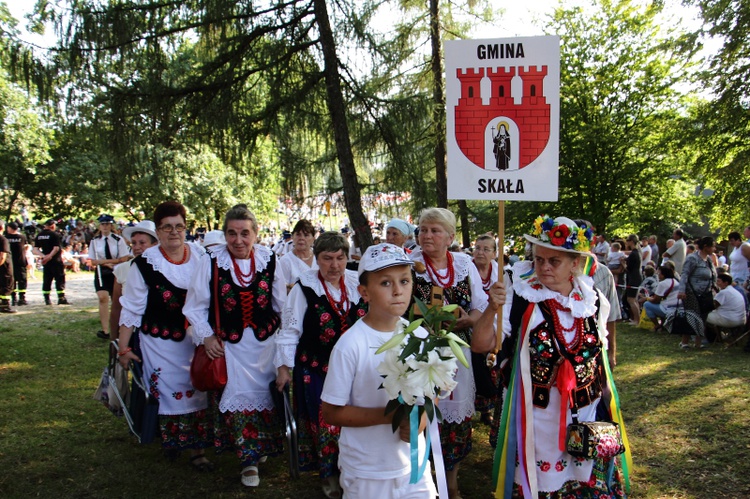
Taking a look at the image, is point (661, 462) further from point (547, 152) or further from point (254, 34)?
point (254, 34)

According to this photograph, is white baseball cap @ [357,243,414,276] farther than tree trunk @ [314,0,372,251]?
No

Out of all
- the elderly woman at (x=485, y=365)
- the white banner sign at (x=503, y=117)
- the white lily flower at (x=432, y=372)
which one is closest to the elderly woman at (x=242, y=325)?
the elderly woman at (x=485, y=365)

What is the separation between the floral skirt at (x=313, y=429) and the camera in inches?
160

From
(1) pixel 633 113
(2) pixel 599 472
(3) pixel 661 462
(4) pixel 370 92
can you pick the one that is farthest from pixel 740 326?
(1) pixel 633 113

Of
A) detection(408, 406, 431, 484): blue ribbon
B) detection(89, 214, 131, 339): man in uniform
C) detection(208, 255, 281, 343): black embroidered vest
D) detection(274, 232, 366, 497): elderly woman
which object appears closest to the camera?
detection(408, 406, 431, 484): blue ribbon

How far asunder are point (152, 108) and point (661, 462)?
249 inches

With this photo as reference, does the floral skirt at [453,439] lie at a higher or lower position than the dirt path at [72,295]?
lower

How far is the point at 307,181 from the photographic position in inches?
327

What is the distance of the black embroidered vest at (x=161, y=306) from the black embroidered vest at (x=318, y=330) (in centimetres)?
116

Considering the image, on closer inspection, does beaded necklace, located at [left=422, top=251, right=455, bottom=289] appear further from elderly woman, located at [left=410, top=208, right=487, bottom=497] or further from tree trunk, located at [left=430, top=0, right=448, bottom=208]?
tree trunk, located at [left=430, top=0, right=448, bottom=208]

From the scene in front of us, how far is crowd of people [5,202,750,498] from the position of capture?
2.65 meters

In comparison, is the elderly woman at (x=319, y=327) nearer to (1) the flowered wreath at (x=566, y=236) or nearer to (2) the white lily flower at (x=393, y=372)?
(1) the flowered wreath at (x=566, y=236)

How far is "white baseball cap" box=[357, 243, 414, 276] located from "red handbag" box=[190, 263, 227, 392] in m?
1.89

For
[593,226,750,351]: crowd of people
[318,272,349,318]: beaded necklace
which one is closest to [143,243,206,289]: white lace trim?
[318,272,349,318]: beaded necklace
